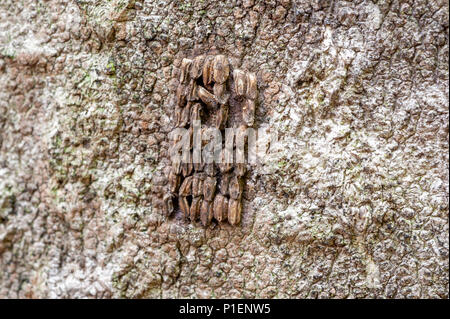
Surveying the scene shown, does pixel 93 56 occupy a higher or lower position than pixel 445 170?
higher

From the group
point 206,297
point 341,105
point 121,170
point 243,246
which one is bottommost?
point 206,297

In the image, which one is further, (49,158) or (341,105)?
(49,158)

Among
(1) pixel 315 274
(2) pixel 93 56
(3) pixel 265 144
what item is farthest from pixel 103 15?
(1) pixel 315 274

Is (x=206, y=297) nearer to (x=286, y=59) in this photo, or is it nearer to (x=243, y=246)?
(x=243, y=246)
